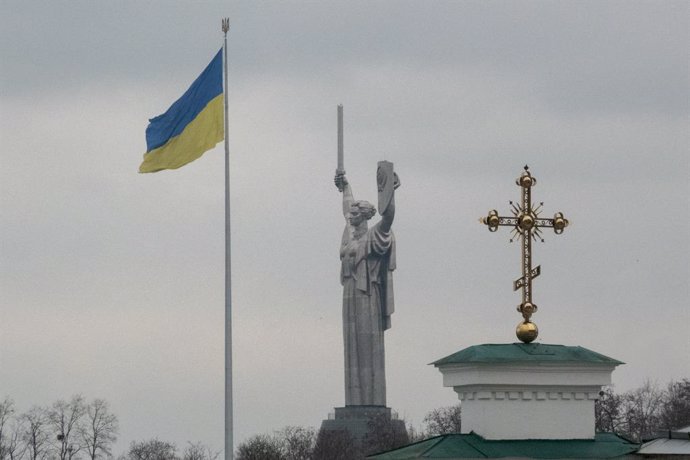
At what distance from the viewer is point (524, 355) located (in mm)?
30344

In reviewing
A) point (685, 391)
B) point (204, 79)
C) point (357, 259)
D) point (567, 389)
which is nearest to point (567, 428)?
point (567, 389)

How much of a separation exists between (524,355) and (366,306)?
105 metres

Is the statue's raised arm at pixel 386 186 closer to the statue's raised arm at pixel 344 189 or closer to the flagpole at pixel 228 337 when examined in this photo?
the statue's raised arm at pixel 344 189

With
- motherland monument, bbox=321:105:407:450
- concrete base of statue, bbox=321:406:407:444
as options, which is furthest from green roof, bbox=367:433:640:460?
motherland monument, bbox=321:105:407:450

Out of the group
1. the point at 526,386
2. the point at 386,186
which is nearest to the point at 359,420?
the point at 386,186

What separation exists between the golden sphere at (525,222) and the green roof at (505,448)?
3179 millimetres

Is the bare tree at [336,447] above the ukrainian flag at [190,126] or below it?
below

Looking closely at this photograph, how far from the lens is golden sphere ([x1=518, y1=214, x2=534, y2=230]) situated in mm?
31031

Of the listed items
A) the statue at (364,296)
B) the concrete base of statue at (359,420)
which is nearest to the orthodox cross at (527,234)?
the concrete base of statue at (359,420)

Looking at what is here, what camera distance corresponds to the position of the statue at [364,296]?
442 feet

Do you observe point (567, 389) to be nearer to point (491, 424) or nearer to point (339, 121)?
point (491, 424)

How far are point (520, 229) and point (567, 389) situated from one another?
2477 millimetres

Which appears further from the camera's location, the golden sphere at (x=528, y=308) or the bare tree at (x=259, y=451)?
the bare tree at (x=259, y=451)

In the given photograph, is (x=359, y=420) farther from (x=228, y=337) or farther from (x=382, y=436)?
(x=228, y=337)
